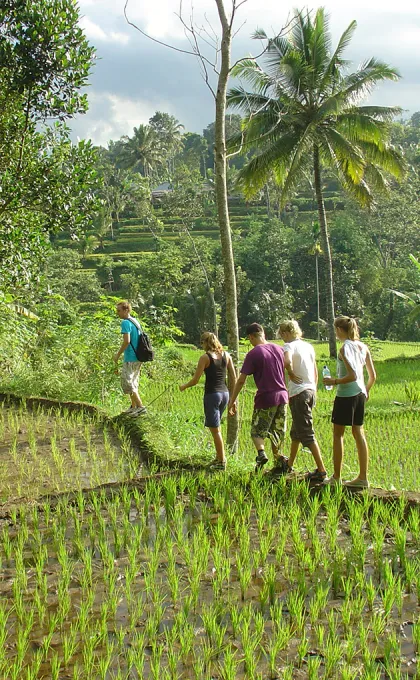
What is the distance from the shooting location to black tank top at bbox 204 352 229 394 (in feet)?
18.6

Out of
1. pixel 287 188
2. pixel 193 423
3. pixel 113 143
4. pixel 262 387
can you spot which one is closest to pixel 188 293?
pixel 287 188

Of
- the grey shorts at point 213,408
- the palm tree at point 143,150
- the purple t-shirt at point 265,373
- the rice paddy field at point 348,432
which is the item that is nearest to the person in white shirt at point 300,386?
the purple t-shirt at point 265,373

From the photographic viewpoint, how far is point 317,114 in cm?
1589

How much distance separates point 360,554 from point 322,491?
3.68 feet

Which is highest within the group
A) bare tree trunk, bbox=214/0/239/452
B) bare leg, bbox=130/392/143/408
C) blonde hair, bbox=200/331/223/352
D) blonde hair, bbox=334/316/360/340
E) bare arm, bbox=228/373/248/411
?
bare tree trunk, bbox=214/0/239/452

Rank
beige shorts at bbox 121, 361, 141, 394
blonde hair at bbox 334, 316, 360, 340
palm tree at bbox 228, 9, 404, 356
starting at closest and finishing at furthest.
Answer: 1. blonde hair at bbox 334, 316, 360, 340
2. beige shorts at bbox 121, 361, 141, 394
3. palm tree at bbox 228, 9, 404, 356

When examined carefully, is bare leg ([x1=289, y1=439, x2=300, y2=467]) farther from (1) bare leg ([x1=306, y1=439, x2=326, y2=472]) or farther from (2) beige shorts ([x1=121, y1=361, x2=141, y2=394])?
(2) beige shorts ([x1=121, y1=361, x2=141, y2=394])

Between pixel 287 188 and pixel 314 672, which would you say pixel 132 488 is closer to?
pixel 314 672

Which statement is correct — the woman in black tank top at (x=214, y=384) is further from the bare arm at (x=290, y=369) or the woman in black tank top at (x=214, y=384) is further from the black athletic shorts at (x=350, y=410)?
the black athletic shorts at (x=350, y=410)

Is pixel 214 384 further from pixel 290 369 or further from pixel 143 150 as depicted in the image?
pixel 143 150

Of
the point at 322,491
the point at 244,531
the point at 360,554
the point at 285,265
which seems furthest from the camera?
the point at 285,265

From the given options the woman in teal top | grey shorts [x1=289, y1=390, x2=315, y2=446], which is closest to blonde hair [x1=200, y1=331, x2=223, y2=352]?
grey shorts [x1=289, y1=390, x2=315, y2=446]

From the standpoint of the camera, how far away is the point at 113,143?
69.1m

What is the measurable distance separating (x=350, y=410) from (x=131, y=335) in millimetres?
3342
